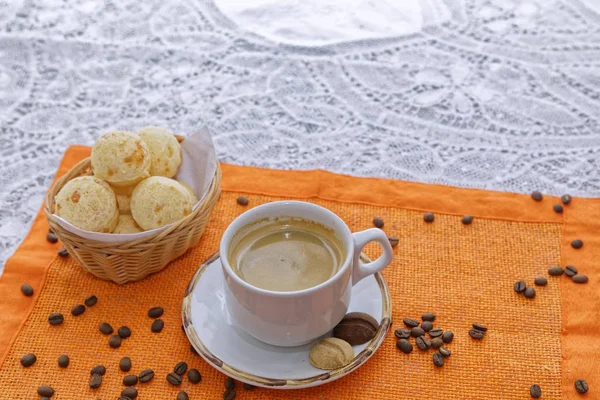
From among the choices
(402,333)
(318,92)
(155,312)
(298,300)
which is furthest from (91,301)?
(318,92)

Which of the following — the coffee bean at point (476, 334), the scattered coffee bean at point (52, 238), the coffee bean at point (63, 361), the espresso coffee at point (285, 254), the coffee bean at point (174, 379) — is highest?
the espresso coffee at point (285, 254)

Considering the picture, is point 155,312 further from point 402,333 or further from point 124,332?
point 402,333

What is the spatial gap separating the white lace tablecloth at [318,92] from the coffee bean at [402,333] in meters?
0.52

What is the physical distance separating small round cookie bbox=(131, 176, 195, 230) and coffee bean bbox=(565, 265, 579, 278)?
80 cm

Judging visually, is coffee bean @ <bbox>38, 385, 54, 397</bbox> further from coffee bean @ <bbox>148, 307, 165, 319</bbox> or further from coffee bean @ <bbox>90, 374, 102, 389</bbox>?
coffee bean @ <bbox>148, 307, 165, 319</bbox>

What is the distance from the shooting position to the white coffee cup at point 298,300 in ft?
3.59

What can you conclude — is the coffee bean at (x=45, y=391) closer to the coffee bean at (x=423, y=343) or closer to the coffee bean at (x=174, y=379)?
the coffee bean at (x=174, y=379)

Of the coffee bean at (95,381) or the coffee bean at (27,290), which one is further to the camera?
the coffee bean at (27,290)

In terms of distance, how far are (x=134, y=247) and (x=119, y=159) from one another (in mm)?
178

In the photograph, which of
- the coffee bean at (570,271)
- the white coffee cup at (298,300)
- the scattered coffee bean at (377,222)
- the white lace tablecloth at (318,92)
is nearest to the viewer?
the white coffee cup at (298,300)

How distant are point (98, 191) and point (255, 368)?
0.46 meters

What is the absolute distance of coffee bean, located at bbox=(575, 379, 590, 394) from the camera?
47.1 inches

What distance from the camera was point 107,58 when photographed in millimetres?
2164

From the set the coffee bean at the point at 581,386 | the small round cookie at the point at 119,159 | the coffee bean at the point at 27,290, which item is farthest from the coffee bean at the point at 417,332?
the coffee bean at the point at 27,290
